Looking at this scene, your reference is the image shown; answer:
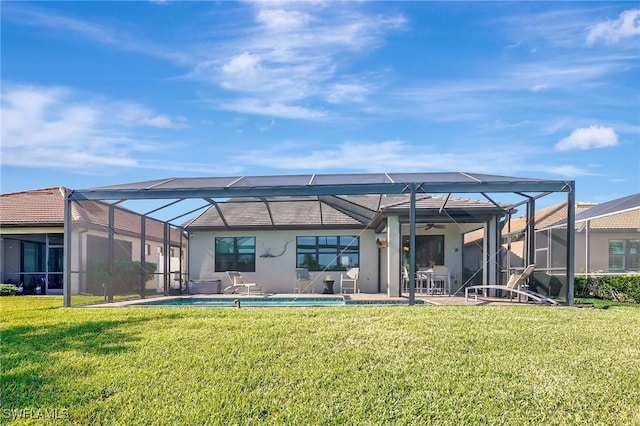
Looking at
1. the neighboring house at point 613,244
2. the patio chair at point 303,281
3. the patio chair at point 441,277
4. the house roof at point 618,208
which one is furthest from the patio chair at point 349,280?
the neighboring house at point 613,244

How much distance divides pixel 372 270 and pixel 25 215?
14796mm

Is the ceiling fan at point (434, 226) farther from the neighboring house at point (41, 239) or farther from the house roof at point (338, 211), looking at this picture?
the neighboring house at point (41, 239)

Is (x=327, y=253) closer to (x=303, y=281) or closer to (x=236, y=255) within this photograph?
(x=303, y=281)

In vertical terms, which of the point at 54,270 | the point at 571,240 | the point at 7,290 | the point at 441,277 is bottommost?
the point at 7,290

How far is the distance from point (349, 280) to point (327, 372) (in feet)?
40.9

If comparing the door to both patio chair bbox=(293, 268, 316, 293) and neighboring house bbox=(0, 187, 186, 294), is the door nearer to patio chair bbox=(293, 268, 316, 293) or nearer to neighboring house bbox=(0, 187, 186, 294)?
neighboring house bbox=(0, 187, 186, 294)

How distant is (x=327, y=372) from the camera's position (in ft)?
17.5

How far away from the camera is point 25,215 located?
19578 mm

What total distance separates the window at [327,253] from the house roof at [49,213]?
567 cm

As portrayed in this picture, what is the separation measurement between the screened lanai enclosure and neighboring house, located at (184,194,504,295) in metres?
0.04

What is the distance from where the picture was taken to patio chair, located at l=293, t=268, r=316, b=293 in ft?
61.2

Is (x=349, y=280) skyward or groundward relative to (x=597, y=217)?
groundward

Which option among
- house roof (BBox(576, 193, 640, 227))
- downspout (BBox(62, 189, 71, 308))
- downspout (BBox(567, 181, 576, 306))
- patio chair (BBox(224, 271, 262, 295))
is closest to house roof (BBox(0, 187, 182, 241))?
patio chair (BBox(224, 271, 262, 295))

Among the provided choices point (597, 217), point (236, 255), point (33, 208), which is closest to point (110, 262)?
point (236, 255)
